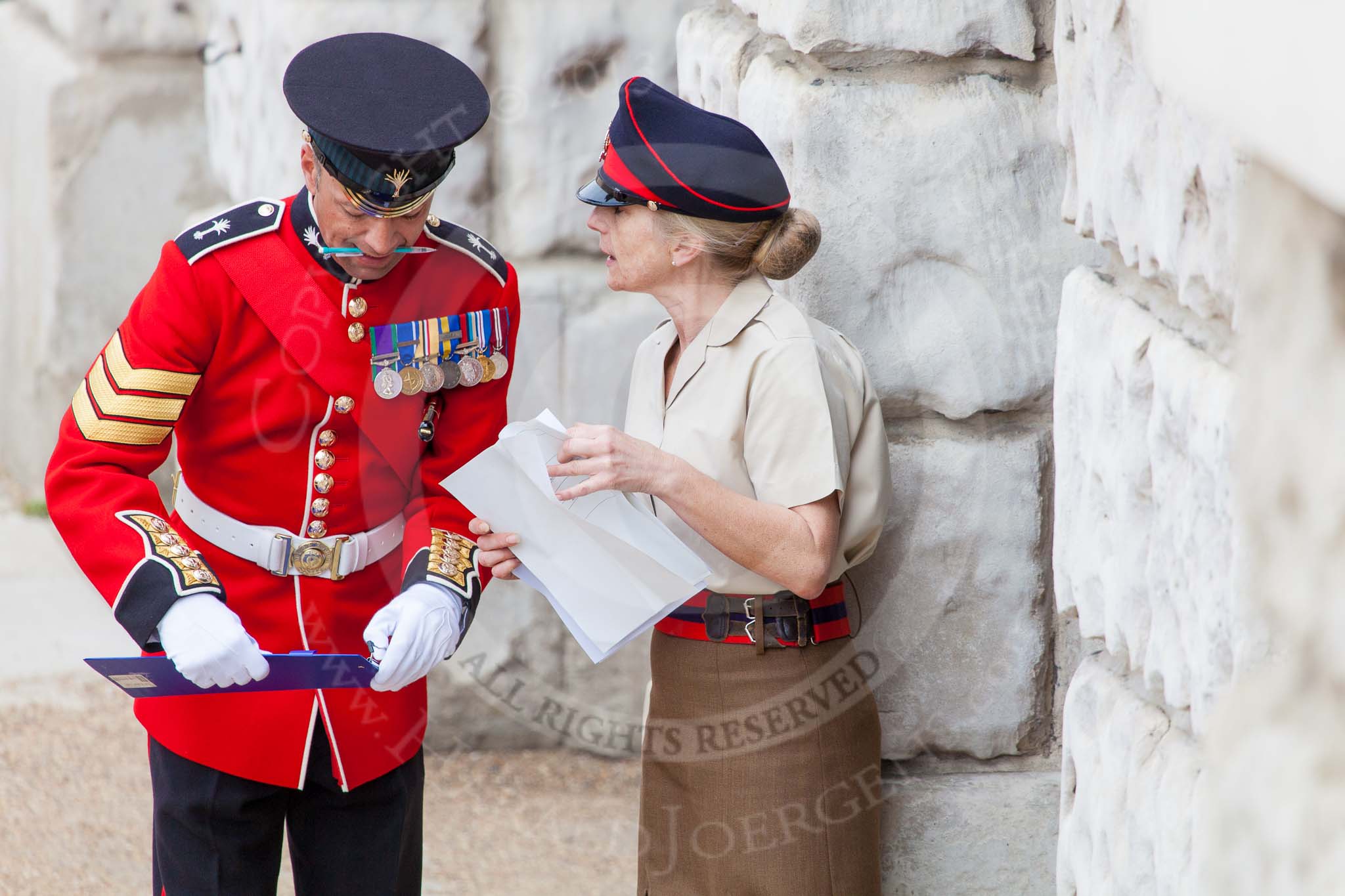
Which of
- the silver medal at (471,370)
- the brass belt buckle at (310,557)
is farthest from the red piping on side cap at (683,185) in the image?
the brass belt buckle at (310,557)

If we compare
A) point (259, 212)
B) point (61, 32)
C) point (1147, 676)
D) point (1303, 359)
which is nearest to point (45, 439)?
point (61, 32)

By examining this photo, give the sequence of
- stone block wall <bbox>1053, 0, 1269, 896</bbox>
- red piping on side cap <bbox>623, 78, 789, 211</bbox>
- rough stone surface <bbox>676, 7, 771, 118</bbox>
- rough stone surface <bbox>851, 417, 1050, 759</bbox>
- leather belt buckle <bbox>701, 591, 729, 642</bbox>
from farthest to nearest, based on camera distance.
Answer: rough stone surface <bbox>676, 7, 771, 118</bbox> < rough stone surface <bbox>851, 417, 1050, 759</bbox> < leather belt buckle <bbox>701, 591, 729, 642</bbox> < red piping on side cap <bbox>623, 78, 789, 211</bbox> < stone block wall <bbox>1053, 0, 1269, 896</bbox>

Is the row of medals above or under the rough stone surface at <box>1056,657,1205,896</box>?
under

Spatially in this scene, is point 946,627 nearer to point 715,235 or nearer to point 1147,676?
point 715,235

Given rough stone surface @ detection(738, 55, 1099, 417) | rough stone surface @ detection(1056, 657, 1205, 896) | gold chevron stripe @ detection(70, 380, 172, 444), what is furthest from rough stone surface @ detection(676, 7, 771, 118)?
rough stone surface @ detection(1056, 657, 1205, 896)

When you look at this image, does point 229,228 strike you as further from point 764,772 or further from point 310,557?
point 764,772

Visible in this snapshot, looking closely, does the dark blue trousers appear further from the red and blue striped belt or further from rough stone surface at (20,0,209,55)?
rough stone surface at (20,0,209,55)

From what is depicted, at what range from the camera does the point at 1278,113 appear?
1.86 ft

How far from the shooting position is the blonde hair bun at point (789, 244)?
2039 millimetres

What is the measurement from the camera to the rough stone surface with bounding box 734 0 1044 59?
2.14 metres

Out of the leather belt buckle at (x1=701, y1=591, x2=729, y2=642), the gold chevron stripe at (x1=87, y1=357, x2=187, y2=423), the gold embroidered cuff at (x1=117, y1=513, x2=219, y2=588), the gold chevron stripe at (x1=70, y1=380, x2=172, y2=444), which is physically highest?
the gold chevron stripe at (x1=87, y1=357, x2=187, y2=423)

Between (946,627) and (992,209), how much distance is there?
26.6 inches

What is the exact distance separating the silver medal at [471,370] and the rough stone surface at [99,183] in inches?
130

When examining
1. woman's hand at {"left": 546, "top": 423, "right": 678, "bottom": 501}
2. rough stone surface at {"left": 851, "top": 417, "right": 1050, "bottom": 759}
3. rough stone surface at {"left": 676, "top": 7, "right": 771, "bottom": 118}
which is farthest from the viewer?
rough stone surface at {"left": 676, "top": 7, "right": 771, "bottom": 118}
